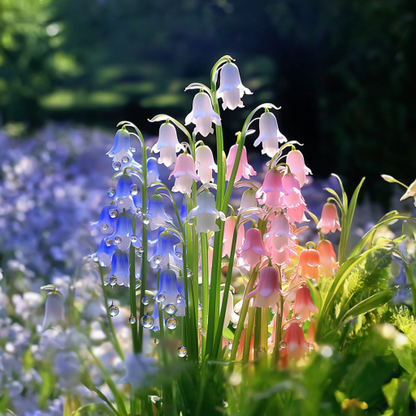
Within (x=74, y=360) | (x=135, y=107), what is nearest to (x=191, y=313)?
(x=74, y=360)

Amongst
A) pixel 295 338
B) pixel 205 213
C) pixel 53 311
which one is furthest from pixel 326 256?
pixel 53 311

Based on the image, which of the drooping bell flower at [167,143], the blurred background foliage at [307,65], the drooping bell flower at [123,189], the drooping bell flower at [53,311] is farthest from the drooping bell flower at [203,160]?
the blurred background foliage at [307,65]

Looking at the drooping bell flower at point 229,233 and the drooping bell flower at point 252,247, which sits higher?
the drooping bell flower at point 229,233

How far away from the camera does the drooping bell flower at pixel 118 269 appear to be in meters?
0.95

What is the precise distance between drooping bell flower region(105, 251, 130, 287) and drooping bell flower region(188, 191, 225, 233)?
156 mm

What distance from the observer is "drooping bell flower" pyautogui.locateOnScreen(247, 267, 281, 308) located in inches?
35.5

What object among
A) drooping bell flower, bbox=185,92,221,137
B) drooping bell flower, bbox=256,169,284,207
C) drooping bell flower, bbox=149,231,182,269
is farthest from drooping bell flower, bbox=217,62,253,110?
drooping bell flower, bbox=149,231,182,269

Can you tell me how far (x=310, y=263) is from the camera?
1.06 metres

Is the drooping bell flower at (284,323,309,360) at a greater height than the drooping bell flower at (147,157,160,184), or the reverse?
the drooping bell flower at (147,157,160,184)

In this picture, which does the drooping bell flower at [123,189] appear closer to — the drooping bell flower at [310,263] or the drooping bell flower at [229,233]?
the drooping bell flower at [229,233]

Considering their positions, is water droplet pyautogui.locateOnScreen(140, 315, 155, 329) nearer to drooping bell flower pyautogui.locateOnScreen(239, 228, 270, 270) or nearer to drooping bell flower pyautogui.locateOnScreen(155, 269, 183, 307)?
drooping bell flower pyautogui.locateOnScreen(155, 269, 183, 307)

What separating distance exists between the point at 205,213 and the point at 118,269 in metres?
0.19

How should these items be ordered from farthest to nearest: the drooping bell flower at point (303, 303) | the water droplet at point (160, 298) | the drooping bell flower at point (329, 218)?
the drooping bell flower at point (329, 218)
the drooping bell flower at point (303, 303)
the water droplet at point (160, 298)

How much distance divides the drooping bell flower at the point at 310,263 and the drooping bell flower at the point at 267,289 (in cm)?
17
